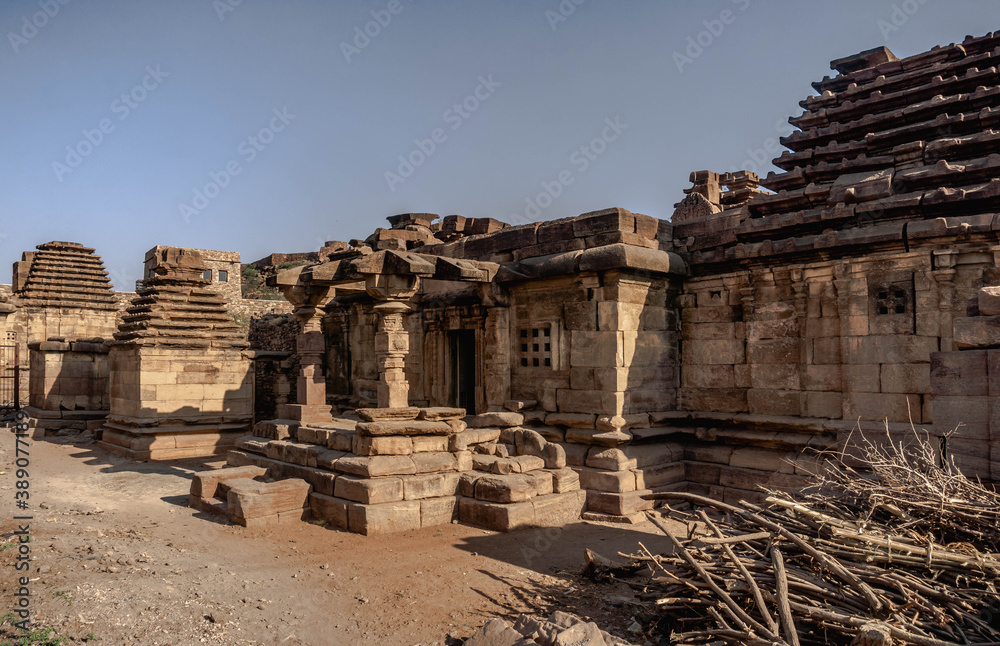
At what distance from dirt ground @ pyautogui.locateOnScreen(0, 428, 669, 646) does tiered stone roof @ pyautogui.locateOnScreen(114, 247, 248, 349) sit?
4.73 meters

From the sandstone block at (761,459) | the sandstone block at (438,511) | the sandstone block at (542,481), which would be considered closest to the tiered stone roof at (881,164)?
the sandstone block at (761,459)

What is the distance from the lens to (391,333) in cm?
891

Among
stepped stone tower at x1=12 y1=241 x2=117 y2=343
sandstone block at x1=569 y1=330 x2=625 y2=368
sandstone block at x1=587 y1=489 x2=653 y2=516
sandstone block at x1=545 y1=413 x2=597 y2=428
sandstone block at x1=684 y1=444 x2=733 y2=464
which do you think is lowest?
sandstone block at x1=587 y1=489 x2=653 y2=516

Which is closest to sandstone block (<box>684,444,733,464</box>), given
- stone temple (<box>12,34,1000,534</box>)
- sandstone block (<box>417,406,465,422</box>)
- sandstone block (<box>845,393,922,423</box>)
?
stone temple (<box>12,34,1000,534</box>)

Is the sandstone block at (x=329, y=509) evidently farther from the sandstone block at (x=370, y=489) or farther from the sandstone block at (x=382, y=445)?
the sandstone block at (x=382, y=445)

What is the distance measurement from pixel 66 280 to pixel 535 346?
15.3m

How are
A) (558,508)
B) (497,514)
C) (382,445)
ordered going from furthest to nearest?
(558,508) → (382,445) → (497,514)

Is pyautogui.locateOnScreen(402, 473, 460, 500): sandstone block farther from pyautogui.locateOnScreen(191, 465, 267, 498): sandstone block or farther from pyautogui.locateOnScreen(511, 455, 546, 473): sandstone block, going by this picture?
pyautogui.locateOnScreen(191, 465, 267, 498): sandstone block

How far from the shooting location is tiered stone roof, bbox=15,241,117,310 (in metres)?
18.8

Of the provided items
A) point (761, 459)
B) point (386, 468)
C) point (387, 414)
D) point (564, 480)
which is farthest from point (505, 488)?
point (761, 459)

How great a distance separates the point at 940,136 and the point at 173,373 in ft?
41.5

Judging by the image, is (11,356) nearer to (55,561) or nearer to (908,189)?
(55,561)

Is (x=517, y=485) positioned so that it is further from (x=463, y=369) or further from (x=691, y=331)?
(x=463, y=369)

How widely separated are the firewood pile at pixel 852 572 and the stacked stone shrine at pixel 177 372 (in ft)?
33.8
